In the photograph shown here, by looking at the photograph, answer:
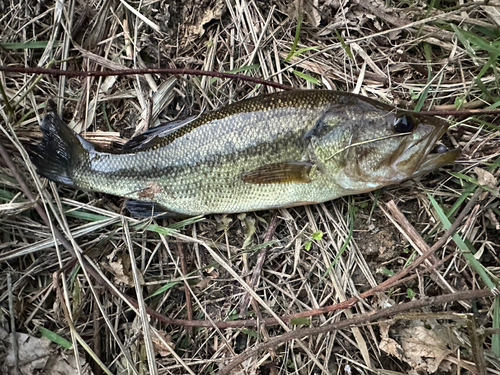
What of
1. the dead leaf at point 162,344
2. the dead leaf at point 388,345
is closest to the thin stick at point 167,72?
the dead leaf at point 388,345

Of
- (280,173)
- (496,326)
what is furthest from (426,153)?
(496,326)

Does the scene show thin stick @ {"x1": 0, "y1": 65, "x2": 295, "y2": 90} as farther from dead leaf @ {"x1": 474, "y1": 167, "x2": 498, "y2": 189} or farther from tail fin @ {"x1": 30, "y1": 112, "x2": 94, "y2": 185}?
dead leaf @ {"x1": 474, "y1": 167, "x2": 498, "y2": 189}

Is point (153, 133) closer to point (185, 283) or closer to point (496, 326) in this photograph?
point (185, 283)

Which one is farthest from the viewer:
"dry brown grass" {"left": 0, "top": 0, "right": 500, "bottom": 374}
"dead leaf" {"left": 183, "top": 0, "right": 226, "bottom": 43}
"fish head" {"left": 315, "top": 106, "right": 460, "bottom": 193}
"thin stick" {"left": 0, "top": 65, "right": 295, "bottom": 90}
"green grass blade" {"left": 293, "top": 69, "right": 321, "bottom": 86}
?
"dead leaf" {"left": 183, "top": 0, "right": 226, "bottom": 43}

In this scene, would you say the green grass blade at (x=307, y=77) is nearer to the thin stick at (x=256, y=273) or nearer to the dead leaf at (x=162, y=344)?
the thin stick at (x=256, y=273)

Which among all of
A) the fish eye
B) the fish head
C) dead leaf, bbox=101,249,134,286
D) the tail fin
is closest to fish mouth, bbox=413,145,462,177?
the fish head

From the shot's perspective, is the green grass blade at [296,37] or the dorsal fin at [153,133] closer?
the green grass blade at [296,37]
